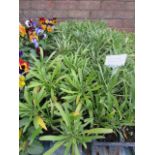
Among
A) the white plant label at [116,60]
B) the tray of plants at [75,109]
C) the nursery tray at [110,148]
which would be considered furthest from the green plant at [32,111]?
the white plant label at [116,60]

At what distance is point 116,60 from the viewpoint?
140 centimetres

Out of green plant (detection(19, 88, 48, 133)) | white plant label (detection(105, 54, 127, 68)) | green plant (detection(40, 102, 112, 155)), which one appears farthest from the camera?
white plant label (detection(105, 54, 127, 68))

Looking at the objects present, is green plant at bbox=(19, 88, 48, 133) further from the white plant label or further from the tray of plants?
the white plant label

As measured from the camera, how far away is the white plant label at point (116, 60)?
54.0 inches

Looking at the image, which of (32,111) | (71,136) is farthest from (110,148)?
(32,111)

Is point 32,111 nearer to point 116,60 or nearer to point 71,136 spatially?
point 71,136

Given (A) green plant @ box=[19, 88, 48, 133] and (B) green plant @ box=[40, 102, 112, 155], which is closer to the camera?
(B) green plant @ box=[40, 102, 112, 155]

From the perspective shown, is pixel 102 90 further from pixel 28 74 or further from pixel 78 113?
pixel 28 74

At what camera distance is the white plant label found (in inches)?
54.0

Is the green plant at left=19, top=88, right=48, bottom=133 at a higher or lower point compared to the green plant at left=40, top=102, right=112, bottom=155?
higher

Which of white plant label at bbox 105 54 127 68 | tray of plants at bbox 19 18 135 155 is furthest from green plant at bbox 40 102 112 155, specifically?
white plant label at bbox 105 54 127 68

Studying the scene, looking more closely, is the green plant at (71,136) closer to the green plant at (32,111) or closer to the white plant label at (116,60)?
the green plant at (32,111)

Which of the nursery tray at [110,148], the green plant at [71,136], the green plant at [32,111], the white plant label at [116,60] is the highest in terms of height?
the white plant label at [116,60]

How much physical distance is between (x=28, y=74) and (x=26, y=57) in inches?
12.8
